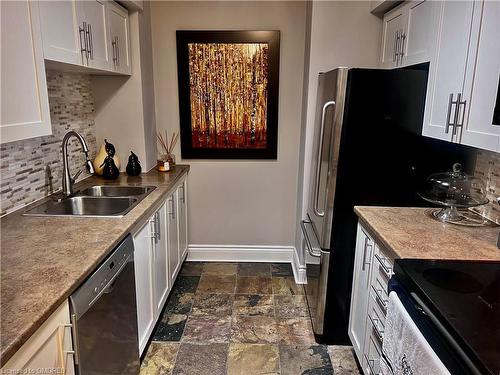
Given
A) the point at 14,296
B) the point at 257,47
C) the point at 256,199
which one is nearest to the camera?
the point at 14,296

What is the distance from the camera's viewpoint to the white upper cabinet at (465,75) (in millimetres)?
1484

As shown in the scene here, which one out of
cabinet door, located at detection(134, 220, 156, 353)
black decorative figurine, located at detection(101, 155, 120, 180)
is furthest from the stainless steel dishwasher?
black decorative figurine, located at detection(101, 155, 120, 180)

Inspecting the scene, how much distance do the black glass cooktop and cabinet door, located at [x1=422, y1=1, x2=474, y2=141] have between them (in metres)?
0.65

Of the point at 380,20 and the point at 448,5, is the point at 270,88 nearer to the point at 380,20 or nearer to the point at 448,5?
the point at 380,20

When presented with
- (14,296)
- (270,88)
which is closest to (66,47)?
(14,296)

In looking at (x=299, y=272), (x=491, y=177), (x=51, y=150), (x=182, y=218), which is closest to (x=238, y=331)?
(x=299, y=272)

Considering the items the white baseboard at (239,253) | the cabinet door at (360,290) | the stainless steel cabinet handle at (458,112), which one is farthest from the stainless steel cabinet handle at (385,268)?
the white baseboard at (239,253)

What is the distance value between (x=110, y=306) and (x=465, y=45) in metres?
1.94

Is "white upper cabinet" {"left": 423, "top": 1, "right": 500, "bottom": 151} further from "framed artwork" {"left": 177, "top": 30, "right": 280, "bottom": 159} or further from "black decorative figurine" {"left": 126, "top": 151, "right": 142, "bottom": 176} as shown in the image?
"black decorative figurine" {"left": 126, "top": 151, "right": 142, "bottom": 176}

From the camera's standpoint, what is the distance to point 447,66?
5.88 feet

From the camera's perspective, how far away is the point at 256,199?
139 inches

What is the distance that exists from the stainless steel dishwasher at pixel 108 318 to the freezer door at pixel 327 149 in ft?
3.76

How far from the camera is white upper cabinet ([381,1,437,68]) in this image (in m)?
2.01

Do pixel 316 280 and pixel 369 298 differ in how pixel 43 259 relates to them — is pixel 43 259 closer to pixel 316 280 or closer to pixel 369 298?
pixel 369 298
